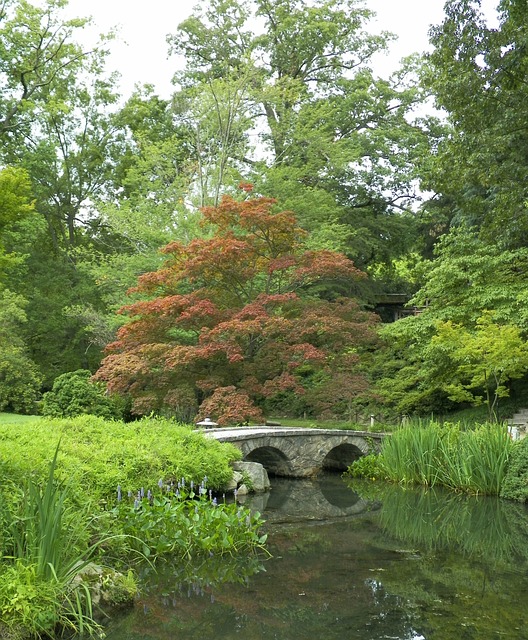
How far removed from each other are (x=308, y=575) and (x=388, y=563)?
1017 mm

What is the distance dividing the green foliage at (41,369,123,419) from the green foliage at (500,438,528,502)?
993 centimetres

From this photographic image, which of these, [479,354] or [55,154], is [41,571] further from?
[55,154]

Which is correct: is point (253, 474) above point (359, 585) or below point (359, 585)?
above

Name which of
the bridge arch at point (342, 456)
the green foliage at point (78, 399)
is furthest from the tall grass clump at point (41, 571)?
the green foliage at point (78, 399)

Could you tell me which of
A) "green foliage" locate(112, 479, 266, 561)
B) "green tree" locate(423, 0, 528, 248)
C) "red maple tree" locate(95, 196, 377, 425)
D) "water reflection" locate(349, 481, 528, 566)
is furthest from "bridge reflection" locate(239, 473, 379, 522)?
"green tree" locate(423, 0, 528, 248)

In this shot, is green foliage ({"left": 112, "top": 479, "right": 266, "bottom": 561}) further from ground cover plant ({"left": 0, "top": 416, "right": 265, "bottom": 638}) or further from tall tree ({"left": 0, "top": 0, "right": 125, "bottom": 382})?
tall tree ({"left": 0, "top": 0, "right": 125, "bottom": 382})

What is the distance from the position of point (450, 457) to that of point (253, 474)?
3417 millimetres

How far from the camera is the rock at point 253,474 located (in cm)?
1248

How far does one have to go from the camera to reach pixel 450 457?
12414mm

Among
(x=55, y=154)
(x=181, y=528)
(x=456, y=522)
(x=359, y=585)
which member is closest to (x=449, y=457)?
(x=456, y=522)

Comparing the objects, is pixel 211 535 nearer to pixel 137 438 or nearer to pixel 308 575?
pixel 308 575

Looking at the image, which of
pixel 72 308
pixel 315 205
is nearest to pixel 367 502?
pixel 315 205

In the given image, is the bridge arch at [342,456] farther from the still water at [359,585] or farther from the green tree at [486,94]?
the green tree at [486,94]

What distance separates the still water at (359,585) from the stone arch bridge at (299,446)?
321cm
